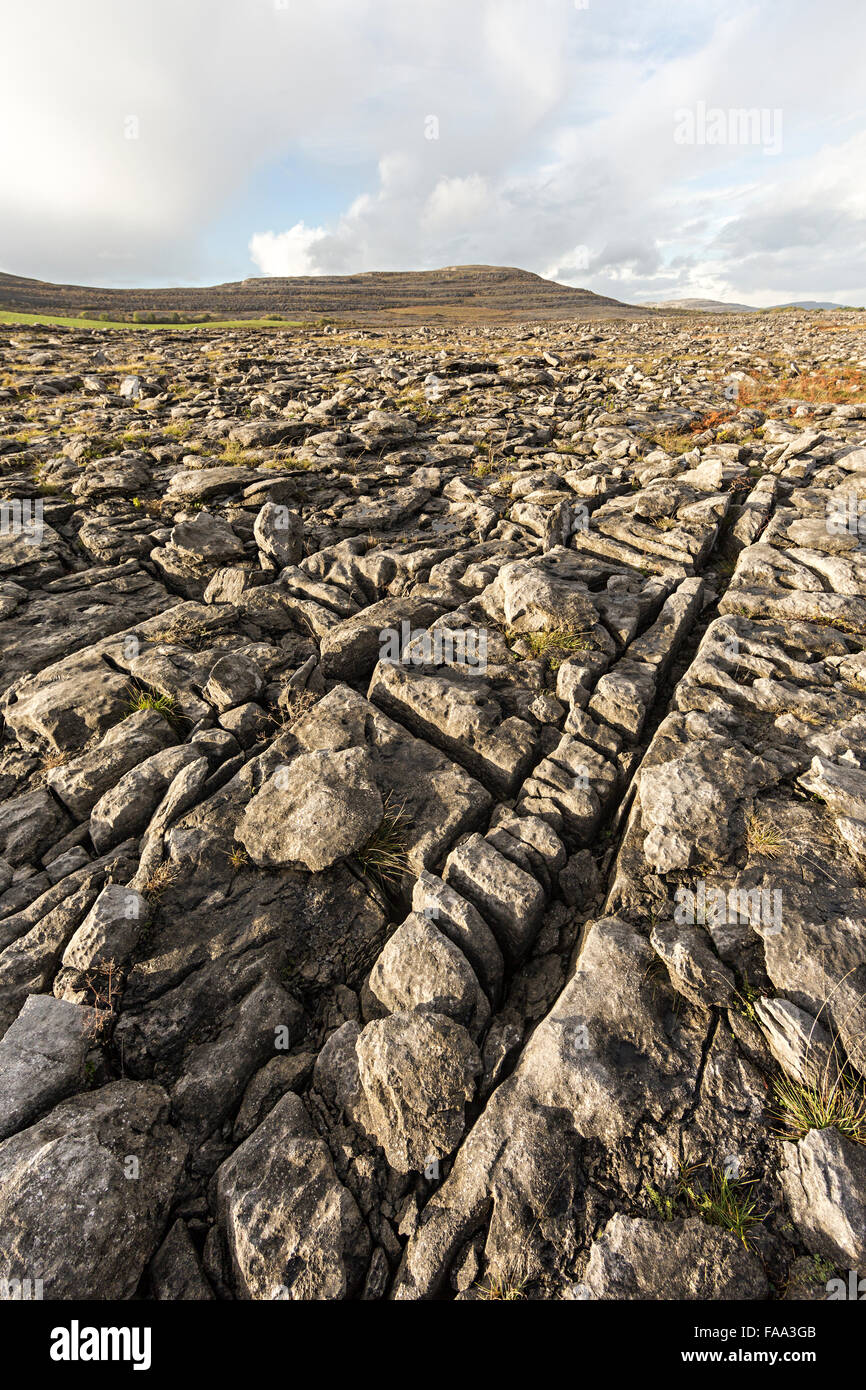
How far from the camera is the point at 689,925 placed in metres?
6.33

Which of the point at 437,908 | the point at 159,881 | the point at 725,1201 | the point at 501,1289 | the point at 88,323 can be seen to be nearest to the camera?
the point at 501,1289

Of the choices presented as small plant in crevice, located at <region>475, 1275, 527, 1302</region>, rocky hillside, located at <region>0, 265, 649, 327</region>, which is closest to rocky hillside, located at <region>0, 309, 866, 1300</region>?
small plant in crevice, located at <region>475, 1275, 527, 1302</region>

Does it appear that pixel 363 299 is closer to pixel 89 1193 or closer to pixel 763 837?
pixel 763 837

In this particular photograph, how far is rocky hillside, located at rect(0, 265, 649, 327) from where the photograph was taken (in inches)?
3893

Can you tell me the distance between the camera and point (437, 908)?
675 centimetres

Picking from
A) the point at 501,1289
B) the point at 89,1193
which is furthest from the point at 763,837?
the point at 89,1193

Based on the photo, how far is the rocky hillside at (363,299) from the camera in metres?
98.9

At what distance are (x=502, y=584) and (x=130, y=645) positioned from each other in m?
7.85

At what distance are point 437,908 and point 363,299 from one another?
15732 centimetres

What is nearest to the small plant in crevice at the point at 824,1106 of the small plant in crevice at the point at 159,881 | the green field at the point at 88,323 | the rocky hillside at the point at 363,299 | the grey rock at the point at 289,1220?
the grey rock at the point at 289,1220

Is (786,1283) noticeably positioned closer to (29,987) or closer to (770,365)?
(29,987)

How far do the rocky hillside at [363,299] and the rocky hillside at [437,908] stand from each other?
92845 mm

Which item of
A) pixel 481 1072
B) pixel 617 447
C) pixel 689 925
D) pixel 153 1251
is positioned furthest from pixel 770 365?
pixel 153 1251

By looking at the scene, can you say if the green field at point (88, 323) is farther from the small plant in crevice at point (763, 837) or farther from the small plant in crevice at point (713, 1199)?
the small plant in crevice at point (713, 1199)
